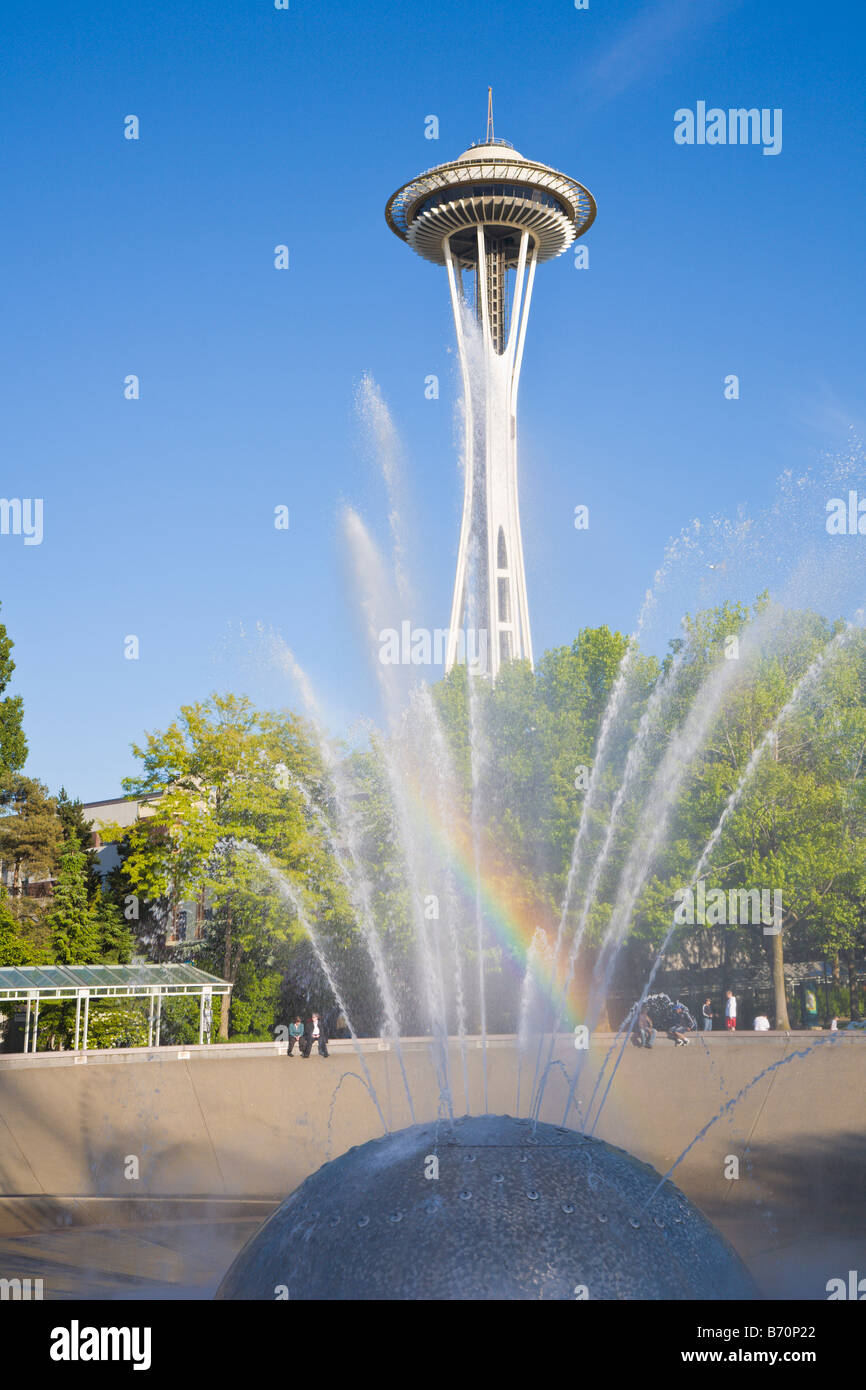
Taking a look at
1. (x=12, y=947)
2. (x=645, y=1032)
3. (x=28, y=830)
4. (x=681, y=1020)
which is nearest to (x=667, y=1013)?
(x=681, y=1020)

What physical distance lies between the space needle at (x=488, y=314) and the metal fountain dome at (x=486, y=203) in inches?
2.0

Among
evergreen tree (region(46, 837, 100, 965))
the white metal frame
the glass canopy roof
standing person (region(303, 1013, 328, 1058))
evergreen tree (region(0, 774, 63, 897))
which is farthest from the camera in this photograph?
the white metal frame

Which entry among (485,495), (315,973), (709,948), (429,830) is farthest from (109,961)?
(485,495)

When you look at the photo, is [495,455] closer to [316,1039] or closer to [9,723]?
[9,723]

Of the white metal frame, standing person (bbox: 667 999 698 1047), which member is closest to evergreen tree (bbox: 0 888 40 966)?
A: standing person (bbox: 667 999 698 1047)

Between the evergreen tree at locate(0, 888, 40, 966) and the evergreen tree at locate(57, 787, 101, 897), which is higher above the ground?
the evergreen tree at locate(57, 787, 101, 897)

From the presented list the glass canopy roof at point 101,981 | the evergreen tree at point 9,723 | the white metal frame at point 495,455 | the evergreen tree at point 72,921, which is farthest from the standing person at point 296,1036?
the white metal frame at point 495,455

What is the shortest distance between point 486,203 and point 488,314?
546cm

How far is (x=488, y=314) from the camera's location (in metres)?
59.2

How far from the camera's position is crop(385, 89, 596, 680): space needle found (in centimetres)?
5428

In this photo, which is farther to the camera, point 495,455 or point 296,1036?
point 495,455

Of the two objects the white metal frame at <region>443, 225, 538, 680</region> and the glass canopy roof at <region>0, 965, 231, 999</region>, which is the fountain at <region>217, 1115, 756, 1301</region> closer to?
the glass canopy roof at <region>0, 965, 231, 999</region>

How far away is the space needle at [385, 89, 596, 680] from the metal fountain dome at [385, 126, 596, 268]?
2.0 inches

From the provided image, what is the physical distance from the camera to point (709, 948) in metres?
40.1
